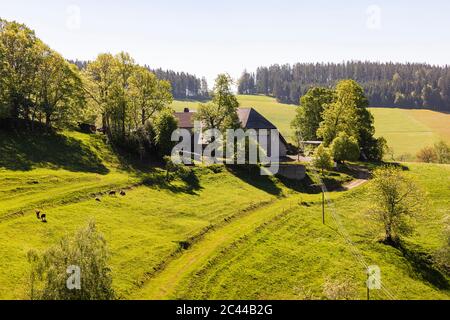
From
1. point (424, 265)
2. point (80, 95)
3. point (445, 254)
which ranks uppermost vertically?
point (80, 95)

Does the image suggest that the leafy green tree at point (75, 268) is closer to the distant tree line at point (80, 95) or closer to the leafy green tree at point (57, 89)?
the distant tree line at point (80, 95)

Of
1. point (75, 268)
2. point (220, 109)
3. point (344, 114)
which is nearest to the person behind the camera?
point (75, 268)

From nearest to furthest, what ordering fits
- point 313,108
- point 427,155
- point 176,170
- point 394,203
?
point 394,203 → point 176,170 → point 313,108 → point 427,155

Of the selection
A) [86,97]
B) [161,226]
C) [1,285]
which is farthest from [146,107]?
[1,285]

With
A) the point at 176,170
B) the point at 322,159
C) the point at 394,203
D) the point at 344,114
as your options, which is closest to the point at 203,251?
the point at 394,203

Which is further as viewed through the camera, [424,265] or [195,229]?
[424,265]

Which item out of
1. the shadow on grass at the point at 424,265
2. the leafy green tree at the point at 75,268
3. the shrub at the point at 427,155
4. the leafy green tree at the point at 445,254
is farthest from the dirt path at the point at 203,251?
the shrub at the point at 427,155

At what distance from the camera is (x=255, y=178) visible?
76250 millimetres

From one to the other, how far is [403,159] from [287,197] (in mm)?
93467

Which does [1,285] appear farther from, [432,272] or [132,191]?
[432,272]

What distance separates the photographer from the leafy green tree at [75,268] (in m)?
26.8

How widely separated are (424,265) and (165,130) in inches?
1926

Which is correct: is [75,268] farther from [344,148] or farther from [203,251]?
[344,148]

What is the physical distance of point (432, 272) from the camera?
1946 inches
